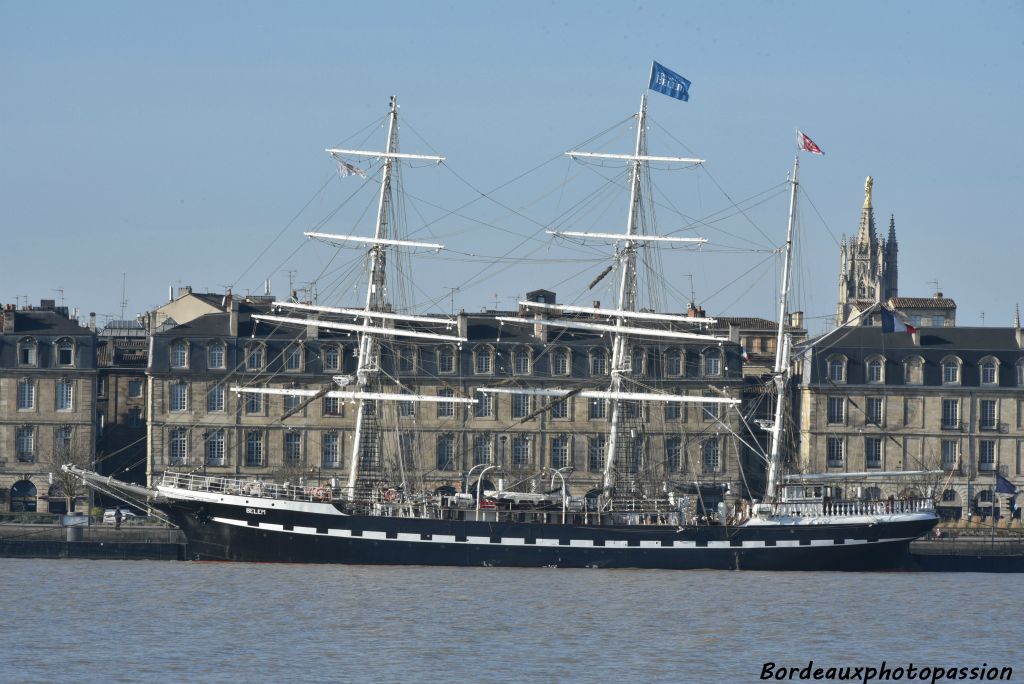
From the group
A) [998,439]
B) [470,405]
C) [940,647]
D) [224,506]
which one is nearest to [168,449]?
[470,405]

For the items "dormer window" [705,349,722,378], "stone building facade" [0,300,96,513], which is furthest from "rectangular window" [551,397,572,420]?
"stone building facade" [0,300,96,513]

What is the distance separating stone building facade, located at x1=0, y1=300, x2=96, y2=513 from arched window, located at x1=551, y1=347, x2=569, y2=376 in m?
21.3

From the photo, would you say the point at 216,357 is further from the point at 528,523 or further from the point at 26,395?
the point at 528,523

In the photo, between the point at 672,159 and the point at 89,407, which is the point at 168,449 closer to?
the point at 89,407

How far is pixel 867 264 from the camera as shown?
19600cm

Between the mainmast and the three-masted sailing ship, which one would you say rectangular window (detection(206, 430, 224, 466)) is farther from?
the mainmast

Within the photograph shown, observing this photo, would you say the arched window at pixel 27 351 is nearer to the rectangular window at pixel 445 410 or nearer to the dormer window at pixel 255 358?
the dormer window at pixel 255 358

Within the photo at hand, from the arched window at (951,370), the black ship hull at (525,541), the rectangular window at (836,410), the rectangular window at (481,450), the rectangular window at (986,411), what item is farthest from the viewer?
the rectangular window at (836,410)

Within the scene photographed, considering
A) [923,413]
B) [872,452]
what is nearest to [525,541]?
[872,452]

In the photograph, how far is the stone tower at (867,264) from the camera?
194m

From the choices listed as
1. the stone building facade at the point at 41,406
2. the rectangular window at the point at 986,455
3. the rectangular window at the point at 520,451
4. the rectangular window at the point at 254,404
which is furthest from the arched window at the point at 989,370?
the stone building facade at the point at 41,406

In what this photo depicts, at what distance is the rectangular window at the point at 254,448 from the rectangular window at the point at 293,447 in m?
1.20

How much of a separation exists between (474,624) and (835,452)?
47976mm

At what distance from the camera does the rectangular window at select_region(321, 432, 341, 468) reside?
97438 millimetres
